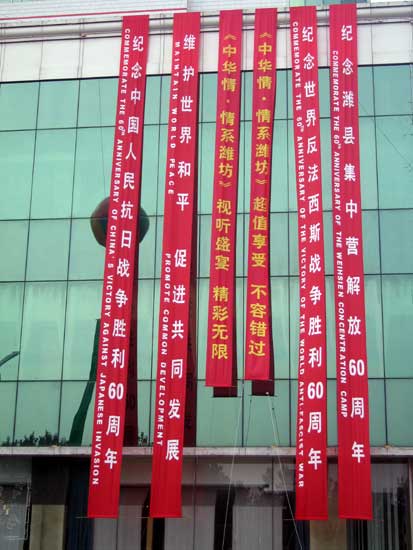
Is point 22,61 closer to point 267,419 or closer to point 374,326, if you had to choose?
point 267,419

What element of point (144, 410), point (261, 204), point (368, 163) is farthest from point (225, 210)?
point (144, 410)

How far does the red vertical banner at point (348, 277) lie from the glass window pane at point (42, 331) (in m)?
7.11

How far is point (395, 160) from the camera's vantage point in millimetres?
21625

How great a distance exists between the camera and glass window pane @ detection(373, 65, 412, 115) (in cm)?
2200

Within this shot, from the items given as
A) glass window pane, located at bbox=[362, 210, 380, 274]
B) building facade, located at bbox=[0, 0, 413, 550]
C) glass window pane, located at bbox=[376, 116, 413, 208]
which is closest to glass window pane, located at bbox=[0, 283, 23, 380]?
building facade, located at bbox=[0, 0, 413, 550]

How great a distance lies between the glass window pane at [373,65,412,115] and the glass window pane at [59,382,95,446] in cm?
1057

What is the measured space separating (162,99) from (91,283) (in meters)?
5.43

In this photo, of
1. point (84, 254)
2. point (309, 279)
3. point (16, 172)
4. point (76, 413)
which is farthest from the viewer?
point (16, 172)

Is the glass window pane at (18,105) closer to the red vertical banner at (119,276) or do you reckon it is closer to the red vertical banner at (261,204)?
the red vertical banner at (119,276)

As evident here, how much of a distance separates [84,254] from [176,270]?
2.90m

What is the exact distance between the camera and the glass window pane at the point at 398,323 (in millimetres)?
20266

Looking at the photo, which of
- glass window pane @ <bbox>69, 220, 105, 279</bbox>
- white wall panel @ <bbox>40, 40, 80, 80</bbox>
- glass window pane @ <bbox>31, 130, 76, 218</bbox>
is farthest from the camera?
white wall panel @ <bbox>40, 40, 80, 80</bbox>

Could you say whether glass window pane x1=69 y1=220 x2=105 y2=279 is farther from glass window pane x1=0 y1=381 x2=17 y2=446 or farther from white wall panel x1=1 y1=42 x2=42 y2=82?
white wall panel x1=1 y1=42 x2=42 y2=82

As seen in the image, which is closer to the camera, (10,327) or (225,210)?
(225,210)
